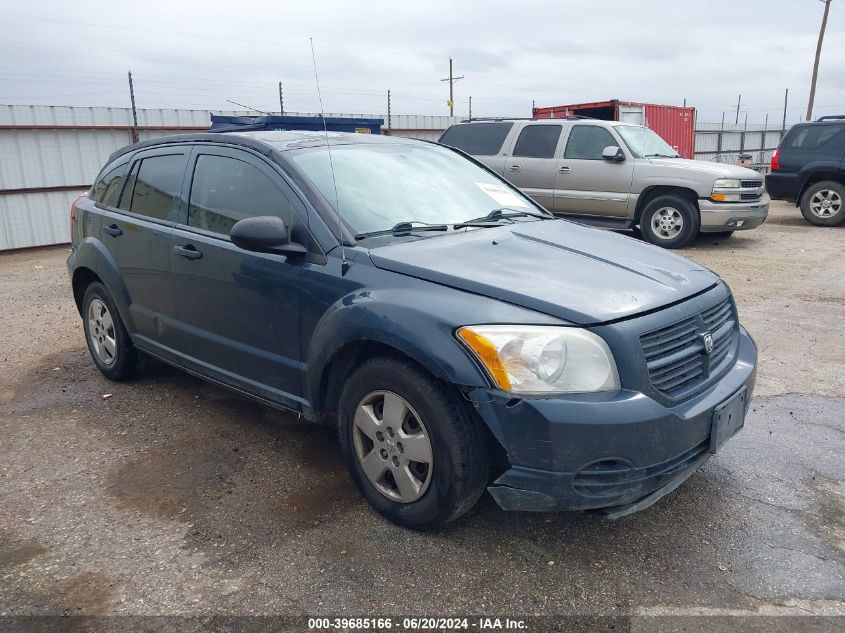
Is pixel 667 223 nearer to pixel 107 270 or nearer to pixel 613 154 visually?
pixel 613 154

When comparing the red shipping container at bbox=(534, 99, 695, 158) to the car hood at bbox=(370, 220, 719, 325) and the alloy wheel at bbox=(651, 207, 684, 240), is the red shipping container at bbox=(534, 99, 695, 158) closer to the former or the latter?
the alloy wheel at bbox=(651, 207, 684, 240)

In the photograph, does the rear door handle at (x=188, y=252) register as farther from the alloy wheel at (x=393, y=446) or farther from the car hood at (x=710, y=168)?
the car hood at (x=710, y=168)

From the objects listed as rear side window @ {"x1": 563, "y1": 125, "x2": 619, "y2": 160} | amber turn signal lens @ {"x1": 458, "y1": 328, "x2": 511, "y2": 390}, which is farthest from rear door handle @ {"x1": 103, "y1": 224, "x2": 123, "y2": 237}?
rear side window @ {"x1": 563, "y1": 125, "x2": 619, "y2": 160}

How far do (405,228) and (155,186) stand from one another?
6.18ft

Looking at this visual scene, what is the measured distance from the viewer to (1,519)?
3273 mm

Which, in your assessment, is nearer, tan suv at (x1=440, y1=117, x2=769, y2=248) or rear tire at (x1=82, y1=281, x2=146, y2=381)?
rear tire at (x1=82, y1=281, x2=146, y2=381)

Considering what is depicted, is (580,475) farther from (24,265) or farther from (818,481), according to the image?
(24,265)

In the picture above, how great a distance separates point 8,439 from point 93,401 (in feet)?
2.06

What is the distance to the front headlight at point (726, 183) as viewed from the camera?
9914 mm

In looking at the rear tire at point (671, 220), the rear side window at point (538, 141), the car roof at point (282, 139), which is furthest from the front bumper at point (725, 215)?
the car roof at point (282, 139)

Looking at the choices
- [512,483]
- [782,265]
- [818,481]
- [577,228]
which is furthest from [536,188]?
[512,483]

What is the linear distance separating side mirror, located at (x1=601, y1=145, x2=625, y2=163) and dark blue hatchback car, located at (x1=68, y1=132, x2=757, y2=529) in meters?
6.33

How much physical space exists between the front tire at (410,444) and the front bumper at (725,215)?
27.4 ft

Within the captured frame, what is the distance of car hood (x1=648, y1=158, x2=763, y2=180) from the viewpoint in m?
9.98
